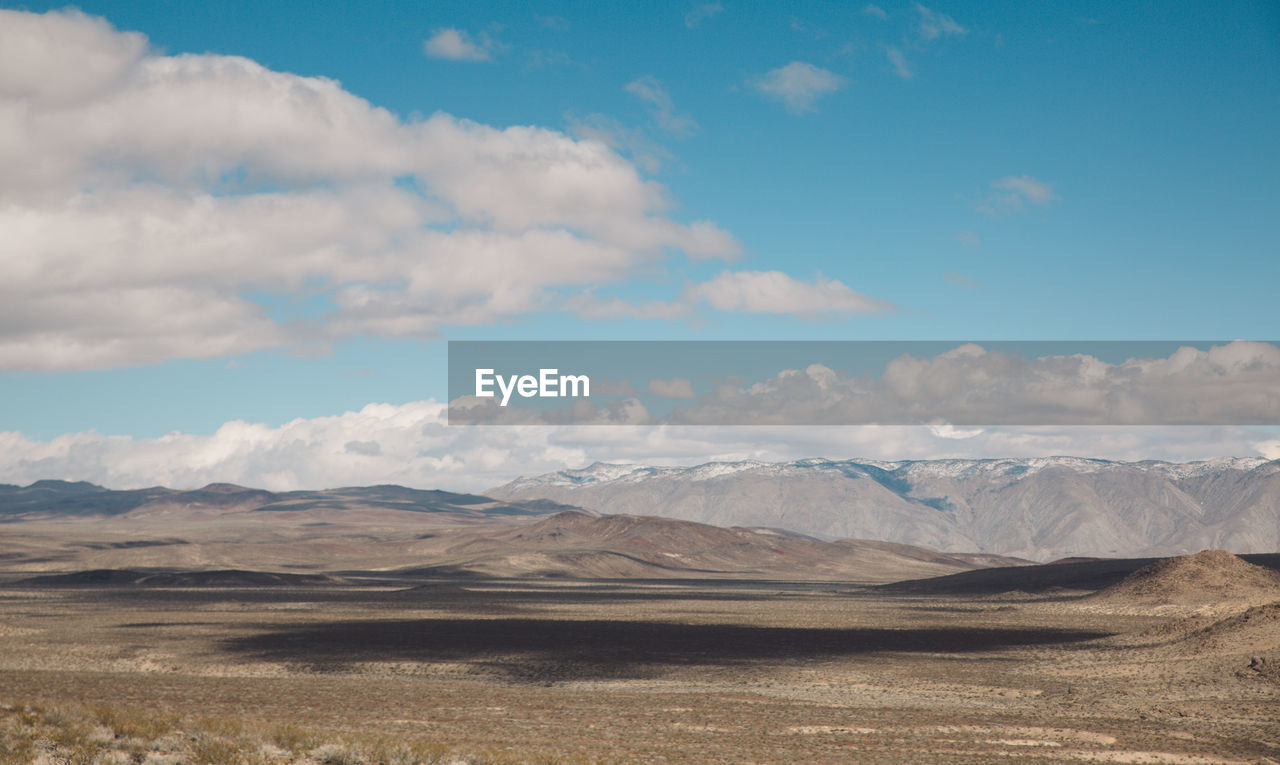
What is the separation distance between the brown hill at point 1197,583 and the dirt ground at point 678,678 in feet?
17.2

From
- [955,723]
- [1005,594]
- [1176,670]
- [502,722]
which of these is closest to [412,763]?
[502,722]

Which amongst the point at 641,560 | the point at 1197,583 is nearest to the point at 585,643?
the point at 1197,583

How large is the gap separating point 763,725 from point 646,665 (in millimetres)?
16659

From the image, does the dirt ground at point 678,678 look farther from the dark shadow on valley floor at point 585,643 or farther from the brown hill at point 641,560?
the brown hill at point 641,560

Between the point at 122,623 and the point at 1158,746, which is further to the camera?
the point at 122,623

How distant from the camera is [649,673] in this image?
44938 mm

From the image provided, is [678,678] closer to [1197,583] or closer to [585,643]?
[585,643]

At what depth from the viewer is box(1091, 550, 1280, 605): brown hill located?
80.6 metres

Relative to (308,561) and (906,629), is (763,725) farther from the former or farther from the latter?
(308,561)

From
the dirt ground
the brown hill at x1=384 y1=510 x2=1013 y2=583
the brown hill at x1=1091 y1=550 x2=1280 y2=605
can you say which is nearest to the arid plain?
the dirt ground

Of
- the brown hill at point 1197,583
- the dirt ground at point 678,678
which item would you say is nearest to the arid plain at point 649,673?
the dirt ground at point 678,678

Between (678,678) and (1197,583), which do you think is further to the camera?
(1197,583)

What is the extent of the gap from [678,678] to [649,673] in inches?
77.6

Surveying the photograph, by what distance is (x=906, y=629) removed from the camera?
217 feet
